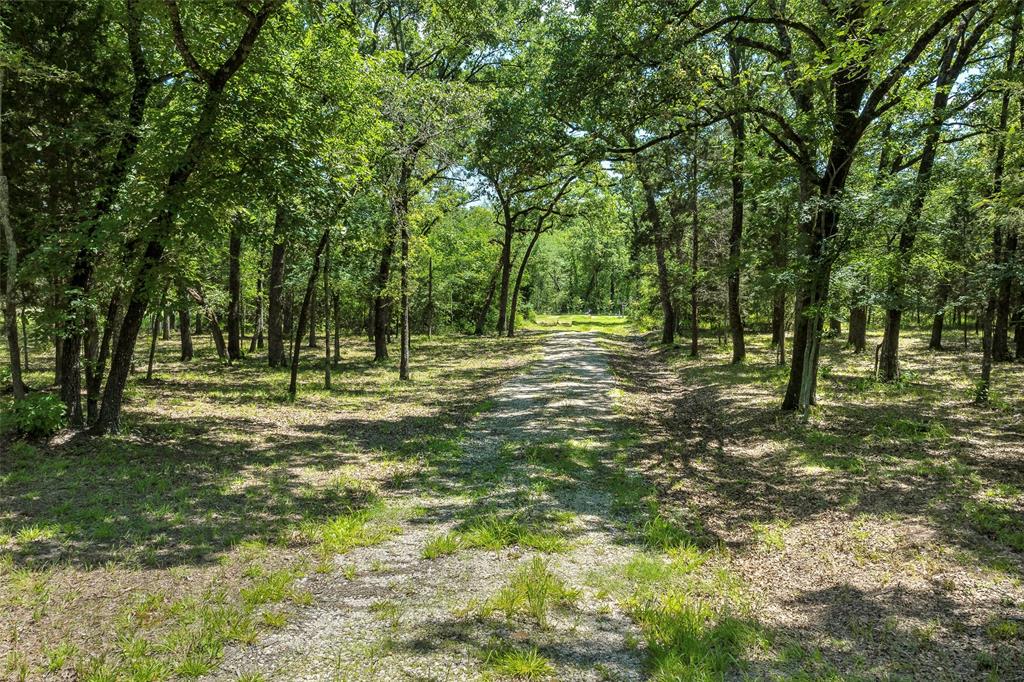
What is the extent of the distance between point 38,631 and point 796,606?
5963 millimetres

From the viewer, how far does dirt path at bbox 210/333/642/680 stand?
3.74 metres

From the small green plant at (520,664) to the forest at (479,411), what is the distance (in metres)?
0.03

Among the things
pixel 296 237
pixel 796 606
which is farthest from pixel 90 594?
pixel 296 237

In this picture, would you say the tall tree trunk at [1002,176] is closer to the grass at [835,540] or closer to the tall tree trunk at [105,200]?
the grass at [835,540]

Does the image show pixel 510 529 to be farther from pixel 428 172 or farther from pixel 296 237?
pixel 428 172

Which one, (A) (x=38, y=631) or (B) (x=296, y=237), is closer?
(A) (x=38, y=631)

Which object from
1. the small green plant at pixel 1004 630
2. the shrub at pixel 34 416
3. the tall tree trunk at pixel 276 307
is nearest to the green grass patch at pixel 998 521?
the small green plant at pixel 1004 630

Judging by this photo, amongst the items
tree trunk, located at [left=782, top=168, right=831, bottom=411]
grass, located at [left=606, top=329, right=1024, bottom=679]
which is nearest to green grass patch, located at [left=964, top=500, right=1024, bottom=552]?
grass, located at [left=606, top=329, right=1024, bottom=679]

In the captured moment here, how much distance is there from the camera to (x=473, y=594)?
15.5 ft

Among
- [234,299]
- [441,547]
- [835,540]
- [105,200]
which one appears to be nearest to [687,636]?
[441,547]

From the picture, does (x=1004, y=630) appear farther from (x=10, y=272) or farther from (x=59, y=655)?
(x=10, y=272)

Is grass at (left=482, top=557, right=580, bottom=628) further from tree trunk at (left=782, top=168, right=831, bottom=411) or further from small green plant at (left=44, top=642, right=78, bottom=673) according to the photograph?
tree trunk at (left=782, top=168, right=831, bottom=411)

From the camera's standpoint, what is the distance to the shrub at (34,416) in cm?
827

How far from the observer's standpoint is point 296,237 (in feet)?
32.2
